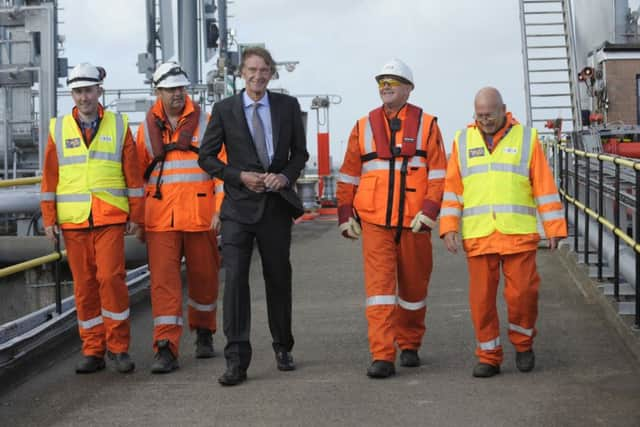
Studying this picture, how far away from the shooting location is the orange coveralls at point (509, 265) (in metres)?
6.68

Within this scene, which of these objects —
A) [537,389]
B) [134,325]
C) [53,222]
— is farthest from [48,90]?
[537,389]

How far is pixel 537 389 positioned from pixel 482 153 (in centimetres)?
146

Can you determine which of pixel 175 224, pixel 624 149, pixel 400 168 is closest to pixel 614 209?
pixel 400 168

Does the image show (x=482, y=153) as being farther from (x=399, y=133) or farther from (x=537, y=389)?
(x=537, y=389)

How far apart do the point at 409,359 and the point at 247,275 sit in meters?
1.16

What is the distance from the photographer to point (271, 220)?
22.5 ft

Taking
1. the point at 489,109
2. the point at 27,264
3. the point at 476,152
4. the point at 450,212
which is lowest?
the point at 27,264

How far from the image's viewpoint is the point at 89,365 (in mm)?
7117

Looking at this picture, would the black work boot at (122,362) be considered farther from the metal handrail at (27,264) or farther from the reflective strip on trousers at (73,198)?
the reflective strip on trousers at (73,198)

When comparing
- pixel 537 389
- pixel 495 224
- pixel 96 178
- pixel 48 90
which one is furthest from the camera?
pixel 48 90

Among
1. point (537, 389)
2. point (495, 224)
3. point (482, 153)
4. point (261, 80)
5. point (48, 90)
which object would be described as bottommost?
point (537, 389)

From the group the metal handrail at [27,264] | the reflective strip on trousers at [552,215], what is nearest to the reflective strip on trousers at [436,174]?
the reflective strip on trousers at [552,215]

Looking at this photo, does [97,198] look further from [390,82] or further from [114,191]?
[390,82]

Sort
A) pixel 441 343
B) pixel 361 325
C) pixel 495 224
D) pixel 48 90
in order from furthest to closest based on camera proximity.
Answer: pixel 48 90, pixel 361 325, pixel 441 343, pixel 495 224
